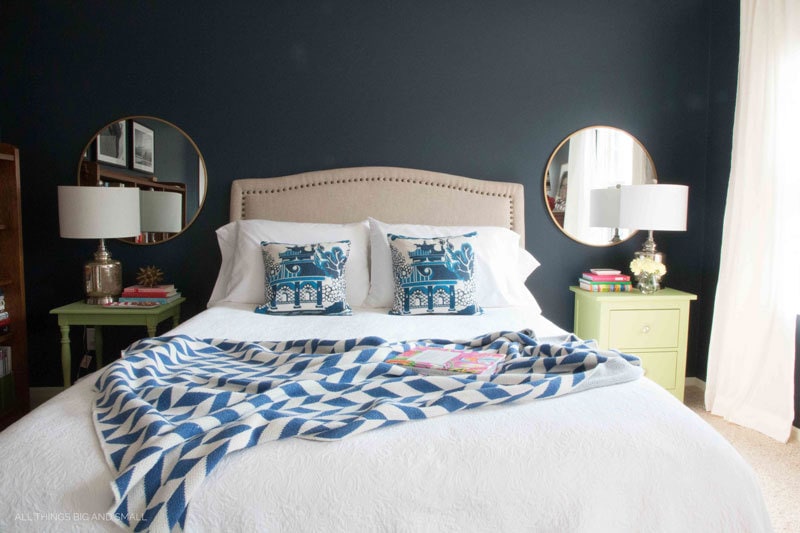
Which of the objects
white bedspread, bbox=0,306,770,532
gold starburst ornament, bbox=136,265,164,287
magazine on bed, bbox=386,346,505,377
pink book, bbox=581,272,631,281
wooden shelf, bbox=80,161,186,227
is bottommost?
white bedspread, bbox=0,306,770,532

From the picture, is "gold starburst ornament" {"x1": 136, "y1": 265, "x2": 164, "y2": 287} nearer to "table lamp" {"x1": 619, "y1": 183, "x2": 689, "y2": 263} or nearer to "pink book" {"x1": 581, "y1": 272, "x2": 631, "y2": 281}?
"pink book" {"x1": 581, "y1": 272, "x2": 631, "y2": 281}

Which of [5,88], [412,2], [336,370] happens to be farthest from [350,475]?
[5,88]

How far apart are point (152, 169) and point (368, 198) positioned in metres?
1.19

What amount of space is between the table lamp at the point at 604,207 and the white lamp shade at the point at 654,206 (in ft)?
0.79

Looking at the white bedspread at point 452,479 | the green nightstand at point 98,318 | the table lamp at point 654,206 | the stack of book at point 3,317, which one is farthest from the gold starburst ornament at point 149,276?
the table lamp at point 654,206

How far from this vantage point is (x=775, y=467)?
2.53m

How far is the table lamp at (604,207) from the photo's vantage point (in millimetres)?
3385

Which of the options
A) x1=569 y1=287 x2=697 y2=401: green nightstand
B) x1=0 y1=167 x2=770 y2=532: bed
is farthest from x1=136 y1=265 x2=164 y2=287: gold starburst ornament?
x1=569 y1=287 x2=697 y2=401: green nightstand

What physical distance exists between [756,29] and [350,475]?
115 inches

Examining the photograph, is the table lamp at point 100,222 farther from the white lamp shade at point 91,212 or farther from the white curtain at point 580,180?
the white curtain at point 580,180

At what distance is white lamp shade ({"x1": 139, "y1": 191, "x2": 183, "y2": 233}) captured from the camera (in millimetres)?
3338

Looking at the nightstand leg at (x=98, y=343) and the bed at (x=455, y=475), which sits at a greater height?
the bed at (x=455, y=475)

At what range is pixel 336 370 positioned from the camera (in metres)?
1.66

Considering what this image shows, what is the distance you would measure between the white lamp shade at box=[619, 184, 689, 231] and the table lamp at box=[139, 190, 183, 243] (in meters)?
2.38
